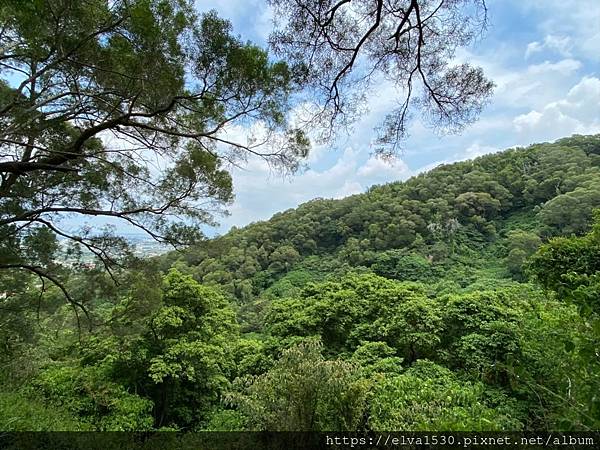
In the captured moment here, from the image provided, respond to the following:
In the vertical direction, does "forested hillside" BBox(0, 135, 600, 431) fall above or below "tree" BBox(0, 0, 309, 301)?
below

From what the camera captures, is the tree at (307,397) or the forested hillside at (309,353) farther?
the tree at (307,397)

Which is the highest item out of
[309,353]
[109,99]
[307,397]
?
[109,99]

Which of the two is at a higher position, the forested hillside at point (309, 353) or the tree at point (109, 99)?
the tree at point (109, 99)

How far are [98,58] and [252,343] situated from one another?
22.7ft

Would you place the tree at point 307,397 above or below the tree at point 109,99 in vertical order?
below

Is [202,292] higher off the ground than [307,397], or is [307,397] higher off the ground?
[202,292]

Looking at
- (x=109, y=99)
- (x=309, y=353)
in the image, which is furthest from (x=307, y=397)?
(x=109, y=99)

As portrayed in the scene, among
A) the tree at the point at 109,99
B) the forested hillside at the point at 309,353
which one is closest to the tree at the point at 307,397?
the forested hillside at the point at 309,353

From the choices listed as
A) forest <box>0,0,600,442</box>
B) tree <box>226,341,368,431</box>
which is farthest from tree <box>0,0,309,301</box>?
tree <box>226,341,368,431</box>

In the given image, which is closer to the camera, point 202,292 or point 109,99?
point 109,99

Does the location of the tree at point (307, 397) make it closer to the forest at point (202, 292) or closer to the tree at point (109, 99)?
the forest at point (202, 292)

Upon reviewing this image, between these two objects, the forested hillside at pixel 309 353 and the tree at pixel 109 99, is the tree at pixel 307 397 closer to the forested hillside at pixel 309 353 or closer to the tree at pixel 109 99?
the forested hillside at pixel 309 353

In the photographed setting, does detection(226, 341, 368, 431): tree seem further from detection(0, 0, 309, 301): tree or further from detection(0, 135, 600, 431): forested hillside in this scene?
detection(0, 0, 309, 301): tree

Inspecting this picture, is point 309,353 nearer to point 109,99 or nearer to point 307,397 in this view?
point 307,397
